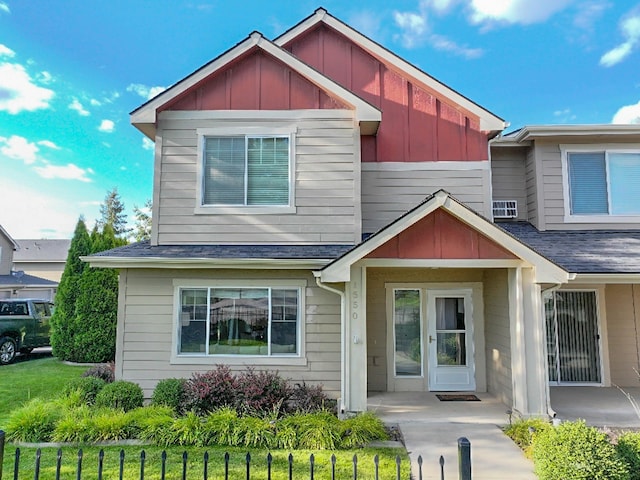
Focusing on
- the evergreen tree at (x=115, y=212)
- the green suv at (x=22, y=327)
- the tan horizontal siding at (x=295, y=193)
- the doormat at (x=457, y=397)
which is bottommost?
the doormat at (x=457, y=397)

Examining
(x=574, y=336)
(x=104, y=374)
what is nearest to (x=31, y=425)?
(x=104, y=374)

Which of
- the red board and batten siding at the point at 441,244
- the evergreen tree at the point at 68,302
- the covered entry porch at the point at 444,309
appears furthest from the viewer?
the evergreen tree at the point at 68,302

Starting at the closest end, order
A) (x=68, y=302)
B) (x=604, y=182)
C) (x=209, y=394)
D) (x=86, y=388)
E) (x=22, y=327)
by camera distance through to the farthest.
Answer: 1. (x=209, y=394)
2. (x=86, y=388)
3. (x=604, y=182)
4. (x=68, y=302)
5. (x=22, y=327)

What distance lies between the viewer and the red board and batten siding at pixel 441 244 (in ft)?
22.5

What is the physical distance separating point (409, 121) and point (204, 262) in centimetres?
578

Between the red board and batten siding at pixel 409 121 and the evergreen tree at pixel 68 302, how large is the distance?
408 inches

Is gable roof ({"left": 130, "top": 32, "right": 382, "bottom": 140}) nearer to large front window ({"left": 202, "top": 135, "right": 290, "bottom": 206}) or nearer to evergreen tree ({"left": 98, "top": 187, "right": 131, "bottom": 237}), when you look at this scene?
large front window ({"left": 202, "top": 135, "right": 290, "bottom": 206})

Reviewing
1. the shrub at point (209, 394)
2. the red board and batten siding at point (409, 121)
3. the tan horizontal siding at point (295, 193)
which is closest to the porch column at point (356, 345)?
the tan horizontal siding at point (295, 193)

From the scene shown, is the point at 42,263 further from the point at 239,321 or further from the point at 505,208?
the point at 505,208

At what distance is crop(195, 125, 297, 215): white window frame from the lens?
8.59 metres

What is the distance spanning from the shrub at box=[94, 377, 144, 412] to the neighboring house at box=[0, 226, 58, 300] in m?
23.0

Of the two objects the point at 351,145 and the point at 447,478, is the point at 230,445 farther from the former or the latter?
the point at 351,145

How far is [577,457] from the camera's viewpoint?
→ 14.1 ft

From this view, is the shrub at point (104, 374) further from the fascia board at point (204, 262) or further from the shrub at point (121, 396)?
the fascia board at point (204, 262)
